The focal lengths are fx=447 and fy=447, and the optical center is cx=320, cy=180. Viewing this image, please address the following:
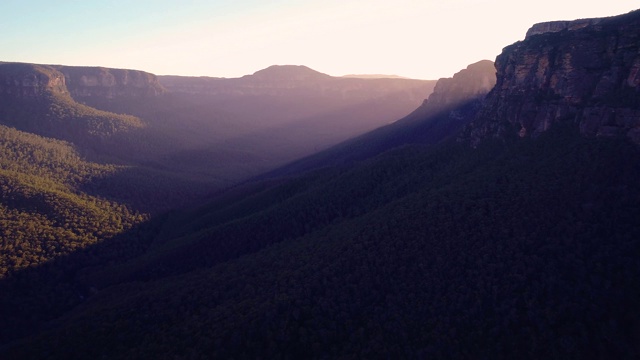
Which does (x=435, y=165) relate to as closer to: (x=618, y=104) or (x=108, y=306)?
(x=618, y=104)

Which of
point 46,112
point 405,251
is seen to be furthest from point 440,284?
point 46,112

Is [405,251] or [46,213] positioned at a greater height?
[46,213]

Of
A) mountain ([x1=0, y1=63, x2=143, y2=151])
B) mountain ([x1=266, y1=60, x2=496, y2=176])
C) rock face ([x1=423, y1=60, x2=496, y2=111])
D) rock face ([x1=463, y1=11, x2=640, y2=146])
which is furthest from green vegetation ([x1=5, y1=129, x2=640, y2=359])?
mountain ([x1=0, y1=63, x2=143, y2=151])

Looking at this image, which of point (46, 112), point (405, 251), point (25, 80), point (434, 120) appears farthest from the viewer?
point (25, 80)

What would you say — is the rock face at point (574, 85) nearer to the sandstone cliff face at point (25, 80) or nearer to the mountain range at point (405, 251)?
A: the mountain range at point (405, 251)

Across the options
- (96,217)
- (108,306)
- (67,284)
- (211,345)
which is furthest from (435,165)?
(96,217)

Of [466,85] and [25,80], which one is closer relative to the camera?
[466,85]

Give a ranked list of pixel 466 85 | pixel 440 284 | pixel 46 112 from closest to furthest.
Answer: pixel 440 284 < pixel 466 85 < pixel 46 112

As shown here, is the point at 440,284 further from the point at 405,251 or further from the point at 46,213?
the point at 46,213
